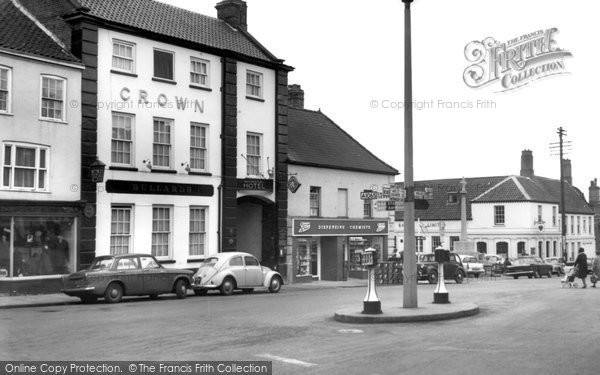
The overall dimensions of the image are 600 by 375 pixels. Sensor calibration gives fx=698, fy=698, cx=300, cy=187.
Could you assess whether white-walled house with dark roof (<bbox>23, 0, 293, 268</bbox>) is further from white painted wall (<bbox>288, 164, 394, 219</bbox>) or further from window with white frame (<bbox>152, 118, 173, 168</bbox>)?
white painted wall (<bbox>288, 164, 394, 219</bbox>)

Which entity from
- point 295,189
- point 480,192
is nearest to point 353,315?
point 295,189

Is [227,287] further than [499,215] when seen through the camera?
No

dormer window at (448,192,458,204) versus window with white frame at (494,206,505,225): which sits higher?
dormer window at (448,192,458,204)

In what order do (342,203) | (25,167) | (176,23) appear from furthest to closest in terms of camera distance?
(342,203)
(176,23)
(25,167)

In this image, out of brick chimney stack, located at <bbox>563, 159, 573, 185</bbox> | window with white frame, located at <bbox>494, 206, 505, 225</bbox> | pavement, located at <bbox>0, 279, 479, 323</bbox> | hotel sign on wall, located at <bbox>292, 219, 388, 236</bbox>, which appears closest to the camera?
pavement, located at <bbox>0, 279, 479, 323</bbox>

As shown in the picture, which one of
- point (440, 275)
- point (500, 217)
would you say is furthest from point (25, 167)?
point (500, 217)

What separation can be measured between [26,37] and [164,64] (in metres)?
5.57

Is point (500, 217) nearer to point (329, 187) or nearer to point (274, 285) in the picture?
point (329, 187)

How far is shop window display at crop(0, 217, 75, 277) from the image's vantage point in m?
22.9

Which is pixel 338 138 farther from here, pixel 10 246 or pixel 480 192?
pixel 480 192

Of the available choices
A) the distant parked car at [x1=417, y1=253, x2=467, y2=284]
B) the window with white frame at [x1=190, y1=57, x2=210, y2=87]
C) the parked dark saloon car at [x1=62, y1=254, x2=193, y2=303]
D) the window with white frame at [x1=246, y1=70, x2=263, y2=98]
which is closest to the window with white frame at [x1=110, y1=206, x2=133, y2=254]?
the parked dark saloon car at [x1=62, y1=254, x2=193, y2=303]

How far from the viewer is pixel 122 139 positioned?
26.4m

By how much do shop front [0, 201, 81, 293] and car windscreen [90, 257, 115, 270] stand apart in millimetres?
3423

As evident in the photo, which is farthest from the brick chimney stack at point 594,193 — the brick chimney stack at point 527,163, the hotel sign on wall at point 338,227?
the hotel sign on wall at point 338,227
